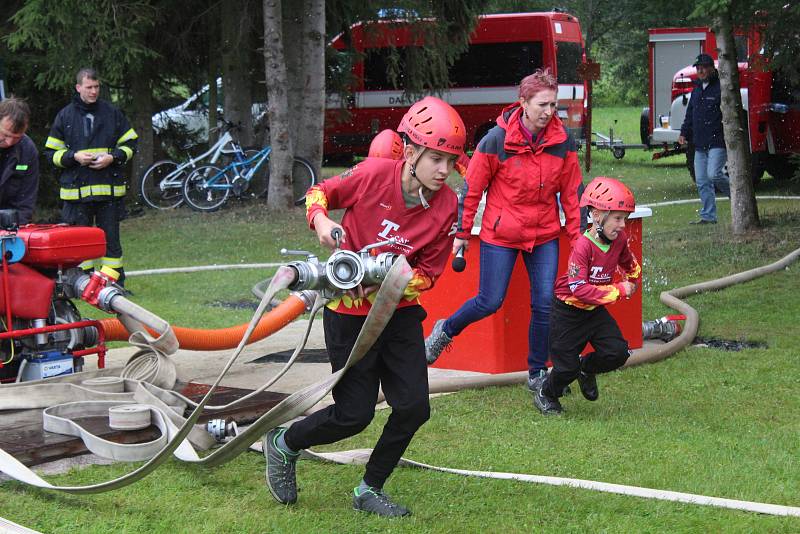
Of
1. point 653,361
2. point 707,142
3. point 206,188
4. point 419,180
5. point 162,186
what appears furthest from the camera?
point 162,186

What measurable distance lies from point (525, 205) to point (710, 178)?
8665 mm

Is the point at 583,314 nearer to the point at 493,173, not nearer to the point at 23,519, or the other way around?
the point at 493,173

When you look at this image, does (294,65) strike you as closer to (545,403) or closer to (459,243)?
(459,243)

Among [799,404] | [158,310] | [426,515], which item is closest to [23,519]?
[426,515]

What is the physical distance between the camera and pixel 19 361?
21.0 ft

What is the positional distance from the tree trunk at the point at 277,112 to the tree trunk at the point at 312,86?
0.50 meters

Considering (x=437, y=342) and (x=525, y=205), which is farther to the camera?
(x=437, y=342)

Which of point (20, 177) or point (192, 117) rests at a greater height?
point (192, 117)

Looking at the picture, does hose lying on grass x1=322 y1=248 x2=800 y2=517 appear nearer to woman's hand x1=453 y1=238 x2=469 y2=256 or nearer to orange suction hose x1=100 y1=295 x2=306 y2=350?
woman's hand x1=453 y1=238 x2=469 y2=256

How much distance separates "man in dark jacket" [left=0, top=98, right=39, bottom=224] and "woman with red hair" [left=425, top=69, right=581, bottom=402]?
110 inches

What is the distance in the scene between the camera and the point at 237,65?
18.5m

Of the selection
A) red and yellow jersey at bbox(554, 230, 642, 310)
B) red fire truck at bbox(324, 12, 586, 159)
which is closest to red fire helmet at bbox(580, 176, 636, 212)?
red and yellow jersey at bbox(554, 230, 642, 310)

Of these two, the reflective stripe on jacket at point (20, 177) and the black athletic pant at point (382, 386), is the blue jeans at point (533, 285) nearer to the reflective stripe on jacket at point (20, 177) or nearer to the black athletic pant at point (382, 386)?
the black athletic pant at point (382, 386)

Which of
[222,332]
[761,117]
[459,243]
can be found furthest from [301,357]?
[761,117]
